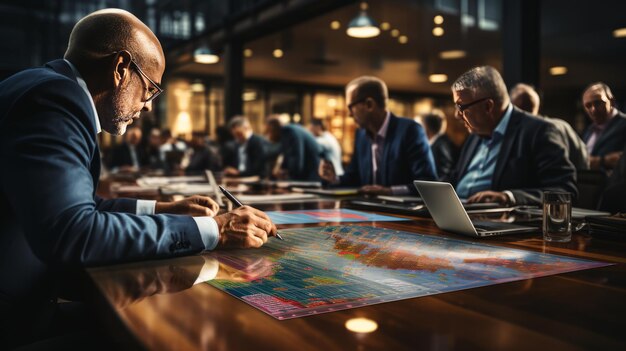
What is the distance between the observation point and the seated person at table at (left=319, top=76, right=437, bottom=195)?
3.27m

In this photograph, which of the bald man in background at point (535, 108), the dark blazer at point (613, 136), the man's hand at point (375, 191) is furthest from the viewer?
the dark blazer at point (613, 136)

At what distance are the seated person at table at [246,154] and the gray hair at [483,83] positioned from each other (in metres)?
3.64

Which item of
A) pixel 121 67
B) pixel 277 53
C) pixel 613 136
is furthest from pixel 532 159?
pixel 277 53

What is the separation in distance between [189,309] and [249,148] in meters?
5.96

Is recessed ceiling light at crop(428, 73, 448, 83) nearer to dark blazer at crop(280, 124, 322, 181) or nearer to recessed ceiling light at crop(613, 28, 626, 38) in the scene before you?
recessed ceiling light at crop(613, 28, 626, 38)

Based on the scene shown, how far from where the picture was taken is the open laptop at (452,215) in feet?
4.44

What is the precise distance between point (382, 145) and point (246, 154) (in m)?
→ 3.46

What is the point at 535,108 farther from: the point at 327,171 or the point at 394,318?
the point at 394,318

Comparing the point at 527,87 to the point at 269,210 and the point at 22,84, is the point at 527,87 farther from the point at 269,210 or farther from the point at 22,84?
the point at 22,84

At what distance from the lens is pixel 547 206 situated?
135 cm

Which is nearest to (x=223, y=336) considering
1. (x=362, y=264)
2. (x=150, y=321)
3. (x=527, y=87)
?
(x=150, y=321)

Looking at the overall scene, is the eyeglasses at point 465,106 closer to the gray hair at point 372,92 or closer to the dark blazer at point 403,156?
the dark blazer at point 403,156

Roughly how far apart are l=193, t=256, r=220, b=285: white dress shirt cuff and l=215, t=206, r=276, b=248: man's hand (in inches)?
3.4

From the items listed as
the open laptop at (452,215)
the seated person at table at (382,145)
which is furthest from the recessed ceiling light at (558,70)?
the open laptop at (452,215)
